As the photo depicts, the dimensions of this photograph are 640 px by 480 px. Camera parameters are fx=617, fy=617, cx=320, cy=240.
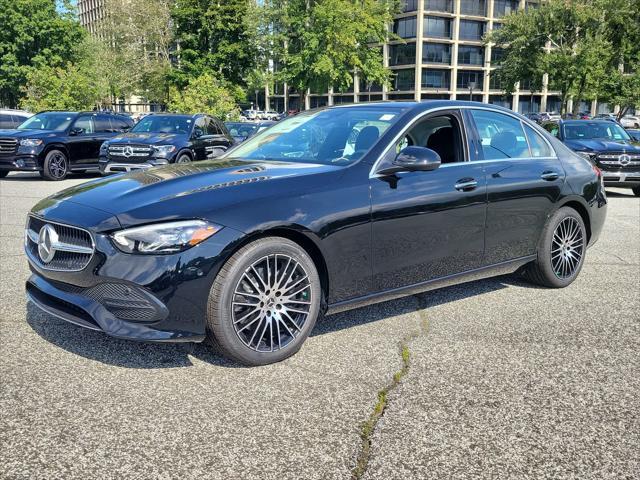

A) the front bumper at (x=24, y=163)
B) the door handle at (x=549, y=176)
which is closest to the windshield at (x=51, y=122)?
the front bumper at (x=24, y=163)

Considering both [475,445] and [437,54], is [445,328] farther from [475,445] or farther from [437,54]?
[437,54]

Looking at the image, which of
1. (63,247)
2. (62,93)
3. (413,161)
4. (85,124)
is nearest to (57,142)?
(85,124)

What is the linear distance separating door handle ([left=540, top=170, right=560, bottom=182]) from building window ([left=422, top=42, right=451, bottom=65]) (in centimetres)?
7354

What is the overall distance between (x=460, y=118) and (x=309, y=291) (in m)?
2.02

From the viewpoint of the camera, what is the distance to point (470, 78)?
261ft

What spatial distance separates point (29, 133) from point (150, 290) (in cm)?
→ 1384

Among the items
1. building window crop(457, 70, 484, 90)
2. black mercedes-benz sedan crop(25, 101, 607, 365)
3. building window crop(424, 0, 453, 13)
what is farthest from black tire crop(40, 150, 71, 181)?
building window crop(457, 70, 484, 90)

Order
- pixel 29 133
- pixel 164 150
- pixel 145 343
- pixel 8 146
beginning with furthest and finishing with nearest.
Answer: pixel 29 133, pixel 8 146, pixel 164 150, pixel 145 343

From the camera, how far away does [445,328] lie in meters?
4.52

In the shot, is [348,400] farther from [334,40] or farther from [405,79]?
[405,79]

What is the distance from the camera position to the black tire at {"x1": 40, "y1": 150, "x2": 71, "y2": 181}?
15.1 metres

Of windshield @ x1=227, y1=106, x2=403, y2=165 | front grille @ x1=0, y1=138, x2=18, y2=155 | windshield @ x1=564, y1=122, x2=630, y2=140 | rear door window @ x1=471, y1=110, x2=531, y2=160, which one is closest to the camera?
windshield @ x1=227, y1=106, x2=403, y2=165

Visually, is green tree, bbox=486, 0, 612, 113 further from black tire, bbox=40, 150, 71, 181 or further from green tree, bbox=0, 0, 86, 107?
green tree, bbox=0, 0, 86, 107

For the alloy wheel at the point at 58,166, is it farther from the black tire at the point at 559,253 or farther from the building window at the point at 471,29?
the building window at the point at 471,29
